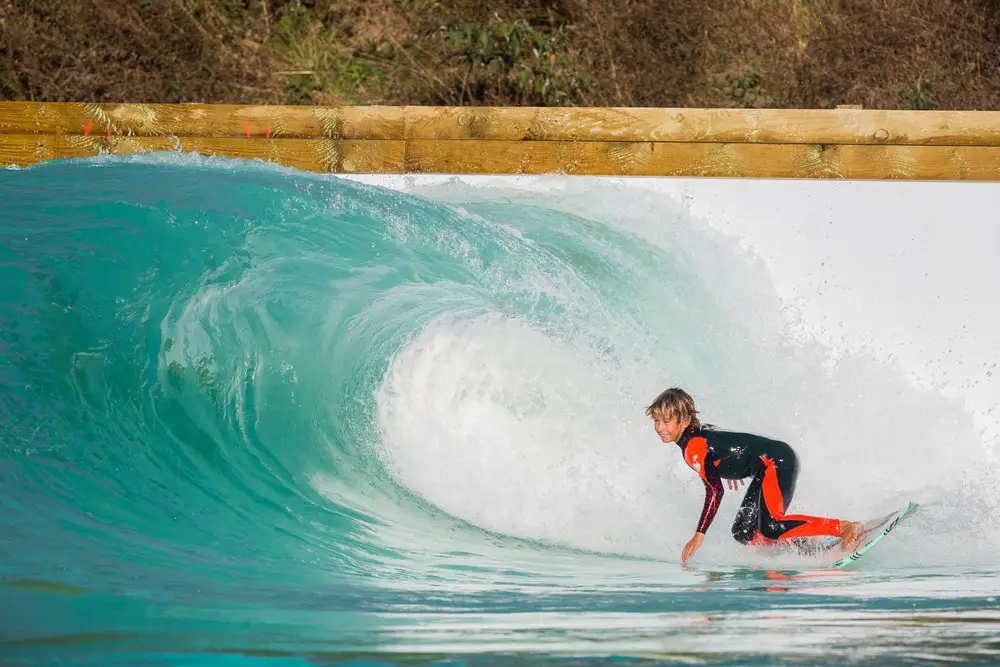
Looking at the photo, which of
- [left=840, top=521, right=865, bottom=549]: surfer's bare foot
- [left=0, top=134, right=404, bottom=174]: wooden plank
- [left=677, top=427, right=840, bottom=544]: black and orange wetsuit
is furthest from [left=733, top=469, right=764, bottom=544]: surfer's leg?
[left=0, top=134, right=404, bottom=174]: wooden plank

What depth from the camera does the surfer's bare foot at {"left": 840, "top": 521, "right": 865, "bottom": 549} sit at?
3.99m

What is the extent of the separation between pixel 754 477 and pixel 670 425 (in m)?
0.40

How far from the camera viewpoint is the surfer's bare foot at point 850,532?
3.99 m

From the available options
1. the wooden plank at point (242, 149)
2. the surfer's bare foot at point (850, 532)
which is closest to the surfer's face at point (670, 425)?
the surfer's bare foot at point (850, 532)

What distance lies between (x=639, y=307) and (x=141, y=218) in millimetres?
2351

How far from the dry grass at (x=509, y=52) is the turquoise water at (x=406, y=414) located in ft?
8.95

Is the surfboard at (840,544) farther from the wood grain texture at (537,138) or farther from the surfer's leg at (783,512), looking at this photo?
the wood grain texture at (537,138)

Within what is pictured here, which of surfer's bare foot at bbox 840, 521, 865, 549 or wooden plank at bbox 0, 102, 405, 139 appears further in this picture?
wooden plank at bbox 0, 102, 405, 139

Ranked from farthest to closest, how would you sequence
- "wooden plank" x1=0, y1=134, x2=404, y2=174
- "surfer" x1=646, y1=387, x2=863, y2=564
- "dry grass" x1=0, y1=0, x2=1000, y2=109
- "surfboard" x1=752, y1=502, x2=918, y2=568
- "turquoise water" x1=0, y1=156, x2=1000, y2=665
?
"dry grass" x1=0, y1=0, x2=1000, y2=109
"wooden plank" x1=0, y1=134, x2=404, y2=174
"surfer" x1=646, y1=387, x2=863, y2=564
"surfboard" x1=752, y1=502, x2=918, y2=568
"turquoise water" x1=0, y1=156, x2=1000, y2=665

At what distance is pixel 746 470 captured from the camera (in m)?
4.19

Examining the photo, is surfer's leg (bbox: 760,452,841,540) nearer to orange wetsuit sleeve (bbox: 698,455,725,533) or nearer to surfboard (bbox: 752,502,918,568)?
surfboard (bbox: 752,502,918,568)

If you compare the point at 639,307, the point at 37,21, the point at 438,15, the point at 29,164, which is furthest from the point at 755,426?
the point at 37,21

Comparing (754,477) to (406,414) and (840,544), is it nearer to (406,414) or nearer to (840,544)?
(840,544)

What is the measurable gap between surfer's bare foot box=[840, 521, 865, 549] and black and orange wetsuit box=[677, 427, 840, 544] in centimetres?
2
